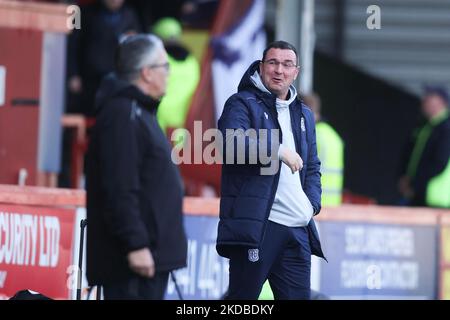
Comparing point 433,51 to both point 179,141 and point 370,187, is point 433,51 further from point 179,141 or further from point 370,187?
point 179,141

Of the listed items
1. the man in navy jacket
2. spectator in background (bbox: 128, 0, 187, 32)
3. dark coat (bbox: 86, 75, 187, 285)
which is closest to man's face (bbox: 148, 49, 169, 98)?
dark coat (bbox: 86, 75, 187, 285)

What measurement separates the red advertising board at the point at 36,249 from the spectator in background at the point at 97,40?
4096mm

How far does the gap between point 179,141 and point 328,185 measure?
1.51m

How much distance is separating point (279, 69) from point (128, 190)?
1.35 metres

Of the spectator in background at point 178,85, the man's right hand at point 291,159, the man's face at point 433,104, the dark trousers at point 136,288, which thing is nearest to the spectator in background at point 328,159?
the man's face at point 433,104

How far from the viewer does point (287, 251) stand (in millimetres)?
7781

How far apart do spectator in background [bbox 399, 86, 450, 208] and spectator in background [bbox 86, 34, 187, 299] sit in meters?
7.14

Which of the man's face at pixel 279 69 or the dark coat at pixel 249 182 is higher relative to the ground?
the man's face at pixel 279 69

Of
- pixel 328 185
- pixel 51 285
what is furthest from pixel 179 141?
pixel 51 285

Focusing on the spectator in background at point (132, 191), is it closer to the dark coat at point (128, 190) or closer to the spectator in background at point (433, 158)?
the dark coat at point (128, 190)

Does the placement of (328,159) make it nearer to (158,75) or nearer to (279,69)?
(279,69)

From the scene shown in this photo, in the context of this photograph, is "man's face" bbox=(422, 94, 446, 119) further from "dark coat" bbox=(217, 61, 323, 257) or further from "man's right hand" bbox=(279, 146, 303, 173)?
"man's right hand" bbox=(279, 146, 303, 173)

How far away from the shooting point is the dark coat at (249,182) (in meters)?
7.55

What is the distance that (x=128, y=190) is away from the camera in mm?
6844
